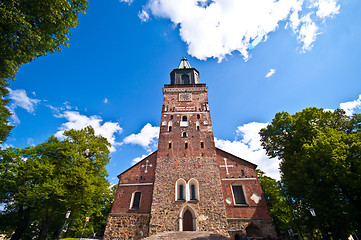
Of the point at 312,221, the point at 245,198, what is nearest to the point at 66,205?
the point at 245,198

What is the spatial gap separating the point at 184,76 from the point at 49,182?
20.0 meters

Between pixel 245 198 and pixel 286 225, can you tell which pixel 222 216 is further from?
pixel 286 225

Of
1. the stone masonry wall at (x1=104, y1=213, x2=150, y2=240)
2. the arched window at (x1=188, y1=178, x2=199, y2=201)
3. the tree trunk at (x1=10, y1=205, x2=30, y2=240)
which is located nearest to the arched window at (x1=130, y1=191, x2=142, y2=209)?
the stone masonry wall at (x1=104, y1=213, x2=150, y2=240)

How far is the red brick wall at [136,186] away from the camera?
1648cm

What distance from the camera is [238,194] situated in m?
16.3

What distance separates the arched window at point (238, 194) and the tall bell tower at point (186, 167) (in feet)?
5.44

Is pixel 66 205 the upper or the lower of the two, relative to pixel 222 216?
upper

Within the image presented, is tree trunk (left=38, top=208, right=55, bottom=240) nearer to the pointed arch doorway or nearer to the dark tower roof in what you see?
the pointed arch doorway

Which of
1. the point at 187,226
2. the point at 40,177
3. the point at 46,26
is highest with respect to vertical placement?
the point at 46,26

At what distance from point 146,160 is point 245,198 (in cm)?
1129

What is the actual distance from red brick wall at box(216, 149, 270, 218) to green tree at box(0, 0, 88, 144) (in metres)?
17.0

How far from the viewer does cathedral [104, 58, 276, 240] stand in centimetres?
1448

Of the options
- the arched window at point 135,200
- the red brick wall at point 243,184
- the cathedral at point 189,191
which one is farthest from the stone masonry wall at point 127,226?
the red brick wall at point 243,184

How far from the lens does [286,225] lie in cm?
2012
